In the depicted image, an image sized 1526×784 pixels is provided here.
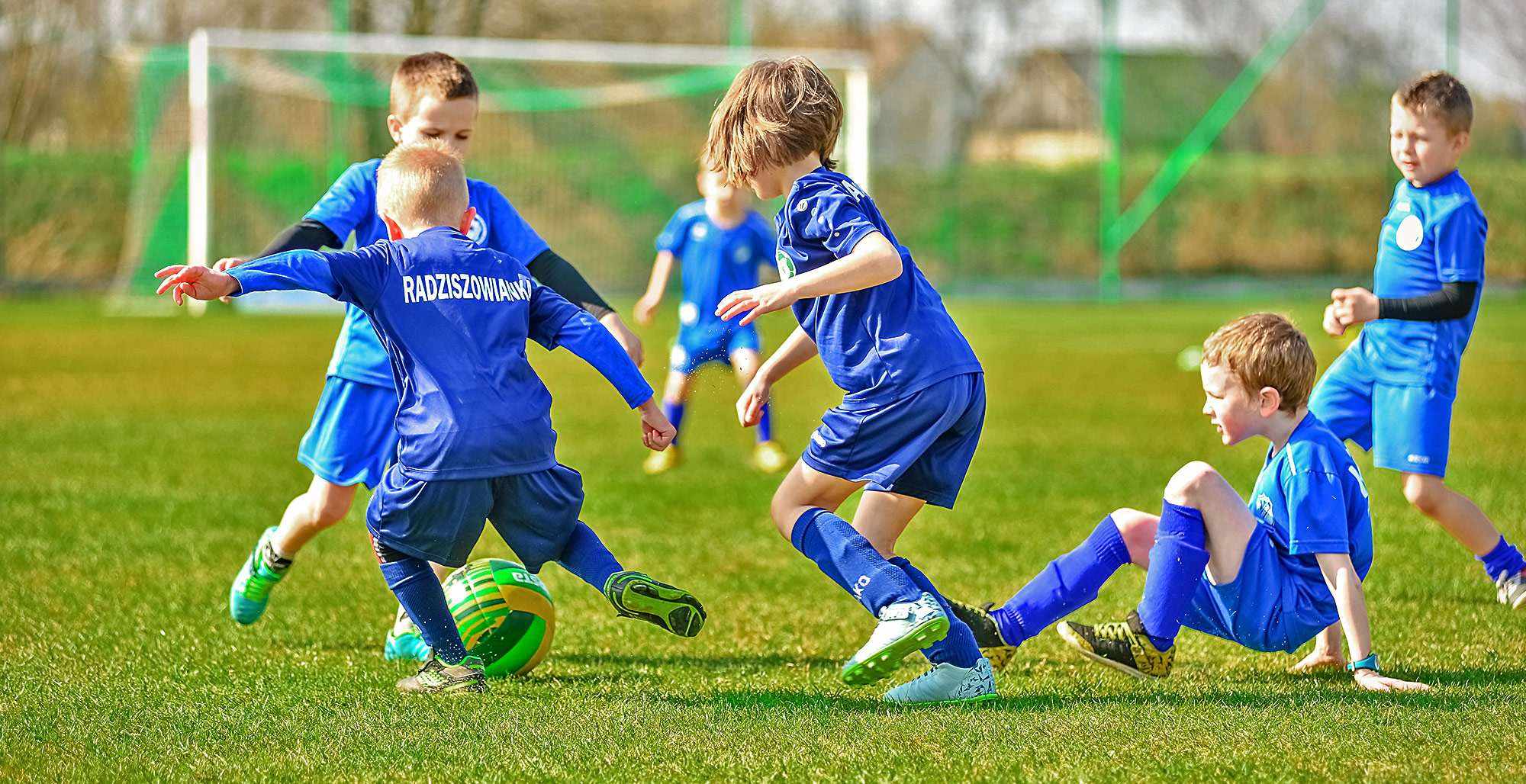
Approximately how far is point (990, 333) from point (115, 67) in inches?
665

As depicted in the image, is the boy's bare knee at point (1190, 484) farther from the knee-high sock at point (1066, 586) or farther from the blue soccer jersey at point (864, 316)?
the blue soccer jersey at point (864, 316)

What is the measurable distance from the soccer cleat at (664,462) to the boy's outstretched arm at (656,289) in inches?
29.5

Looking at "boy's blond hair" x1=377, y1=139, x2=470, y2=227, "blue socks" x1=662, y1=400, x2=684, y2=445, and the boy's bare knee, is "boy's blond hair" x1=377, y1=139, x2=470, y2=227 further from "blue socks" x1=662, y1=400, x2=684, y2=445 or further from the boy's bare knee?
"blue socks" x1=662, y1=400, x2=684, y2=445

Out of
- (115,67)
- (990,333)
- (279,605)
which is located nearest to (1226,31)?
(990,333)

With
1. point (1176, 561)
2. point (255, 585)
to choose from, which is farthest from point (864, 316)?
point (255, 585)

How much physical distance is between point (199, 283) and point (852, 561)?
1636 mm

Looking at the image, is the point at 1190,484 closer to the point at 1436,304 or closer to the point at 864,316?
the point at 864,316

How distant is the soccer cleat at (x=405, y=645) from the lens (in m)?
4.54

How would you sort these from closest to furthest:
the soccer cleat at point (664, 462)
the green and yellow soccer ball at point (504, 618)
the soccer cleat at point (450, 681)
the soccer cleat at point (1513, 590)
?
1. the soccer cleat at point (450, 681)
2. the green and yellow soccer ball at point (504, 618)
3. the soccer cleat at point (1513, 590)
4. the soccer cleat at point (664, 462)

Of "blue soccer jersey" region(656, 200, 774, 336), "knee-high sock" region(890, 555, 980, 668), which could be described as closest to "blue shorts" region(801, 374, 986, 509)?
"knee-high sock" region(890, 555, 980, 668)

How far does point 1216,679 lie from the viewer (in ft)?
14.1

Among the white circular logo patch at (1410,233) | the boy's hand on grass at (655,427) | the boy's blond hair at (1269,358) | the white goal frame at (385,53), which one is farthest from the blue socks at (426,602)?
the white goal frame at (385,53)

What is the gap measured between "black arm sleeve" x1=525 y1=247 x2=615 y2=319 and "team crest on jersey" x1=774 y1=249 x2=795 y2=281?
2.47 feet

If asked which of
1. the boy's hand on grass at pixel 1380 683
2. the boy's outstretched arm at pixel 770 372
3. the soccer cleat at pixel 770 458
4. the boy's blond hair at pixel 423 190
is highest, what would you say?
the boy's blond hair at pixel 423 190
